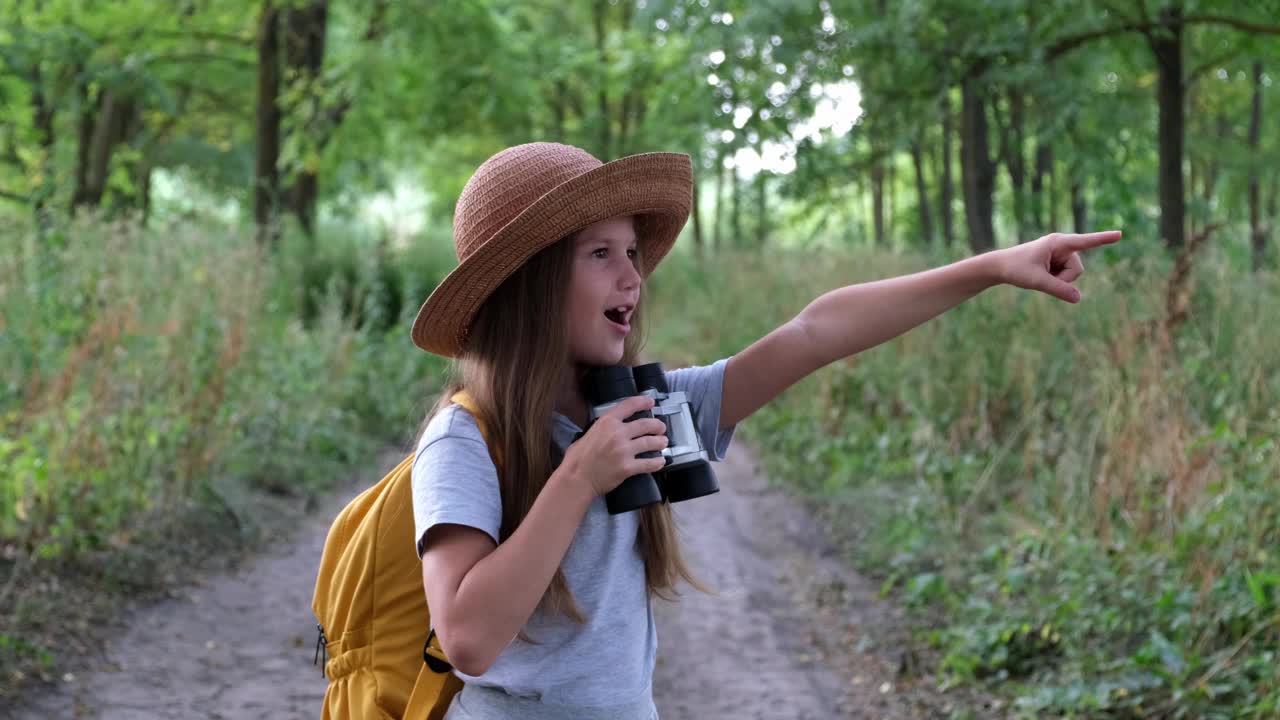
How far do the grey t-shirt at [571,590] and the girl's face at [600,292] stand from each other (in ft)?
0.42

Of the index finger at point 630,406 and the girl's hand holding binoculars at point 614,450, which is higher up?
the index finger at point 630,406

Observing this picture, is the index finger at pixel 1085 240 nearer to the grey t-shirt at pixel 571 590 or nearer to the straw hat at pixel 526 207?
the straw hat at pixel 526 207

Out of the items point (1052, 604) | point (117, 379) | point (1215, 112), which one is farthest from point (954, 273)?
point (1215, 112)

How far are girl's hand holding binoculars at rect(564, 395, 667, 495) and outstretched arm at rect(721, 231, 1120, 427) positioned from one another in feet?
1.46

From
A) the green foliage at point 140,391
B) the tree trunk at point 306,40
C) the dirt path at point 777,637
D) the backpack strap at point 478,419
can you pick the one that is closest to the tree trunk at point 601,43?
the tree trunk at point 306,40

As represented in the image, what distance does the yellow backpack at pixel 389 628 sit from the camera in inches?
73.5

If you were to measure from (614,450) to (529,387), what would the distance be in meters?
0.26

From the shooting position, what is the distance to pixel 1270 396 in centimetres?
528

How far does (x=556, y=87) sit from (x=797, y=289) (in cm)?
1381

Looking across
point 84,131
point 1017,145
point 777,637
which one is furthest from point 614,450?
point 84,131

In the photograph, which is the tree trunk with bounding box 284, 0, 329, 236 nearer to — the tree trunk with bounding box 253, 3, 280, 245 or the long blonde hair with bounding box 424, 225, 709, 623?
the tree trunk with bounding box 253, 3, 280, 245

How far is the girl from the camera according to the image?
1685 millimetres

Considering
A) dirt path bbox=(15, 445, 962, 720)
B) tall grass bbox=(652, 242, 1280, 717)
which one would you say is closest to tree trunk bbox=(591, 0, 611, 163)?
tall grass bbox=(652, 242, 1280, 717)

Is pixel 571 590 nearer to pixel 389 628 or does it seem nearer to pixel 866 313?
pixel 389 628
